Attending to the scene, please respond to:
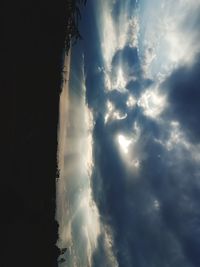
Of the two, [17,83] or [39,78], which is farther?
[39,78]

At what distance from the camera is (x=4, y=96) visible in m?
8.09

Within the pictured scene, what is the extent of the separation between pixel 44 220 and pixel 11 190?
6.99 meters

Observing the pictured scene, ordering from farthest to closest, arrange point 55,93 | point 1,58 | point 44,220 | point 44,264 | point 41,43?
point 44,264
point 44,220
point 55,93
point 41,43
point 1,58

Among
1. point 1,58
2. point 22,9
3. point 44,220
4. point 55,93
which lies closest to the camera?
point 1,58

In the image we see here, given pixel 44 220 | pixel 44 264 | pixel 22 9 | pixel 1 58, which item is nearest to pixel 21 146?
pixel 1 58

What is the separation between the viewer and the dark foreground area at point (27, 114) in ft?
26.3

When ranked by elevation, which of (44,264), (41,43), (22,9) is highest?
(41,43)

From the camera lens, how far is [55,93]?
1312 cm

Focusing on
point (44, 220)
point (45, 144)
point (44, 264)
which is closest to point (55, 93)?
point (45, 144)

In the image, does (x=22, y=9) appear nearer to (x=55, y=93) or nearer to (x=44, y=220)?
(x=55, y=93)

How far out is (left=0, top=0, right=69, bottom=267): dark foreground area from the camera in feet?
26.3

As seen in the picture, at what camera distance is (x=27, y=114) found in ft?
35.0

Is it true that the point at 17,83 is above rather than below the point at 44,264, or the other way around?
above

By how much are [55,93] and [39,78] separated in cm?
263
